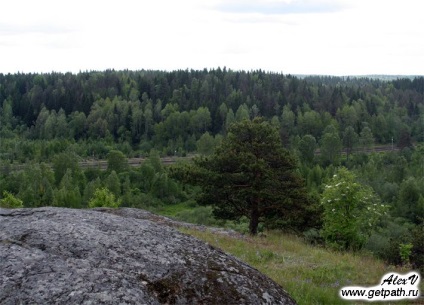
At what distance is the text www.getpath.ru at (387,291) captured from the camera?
8586 millimetres

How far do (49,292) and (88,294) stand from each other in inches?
16.3

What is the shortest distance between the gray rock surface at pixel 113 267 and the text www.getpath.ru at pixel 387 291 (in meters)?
3.09

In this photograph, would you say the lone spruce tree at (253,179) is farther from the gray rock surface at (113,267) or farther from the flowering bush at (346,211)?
the gray rock surface at (113,267)

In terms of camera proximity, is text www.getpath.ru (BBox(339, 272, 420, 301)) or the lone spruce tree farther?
the lone spruce tree

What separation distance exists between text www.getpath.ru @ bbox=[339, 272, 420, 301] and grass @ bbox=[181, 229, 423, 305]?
0.18 m

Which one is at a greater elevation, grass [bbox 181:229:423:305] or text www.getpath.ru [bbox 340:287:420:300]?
text www.getpath.ru [bbox 340:287:420:300]

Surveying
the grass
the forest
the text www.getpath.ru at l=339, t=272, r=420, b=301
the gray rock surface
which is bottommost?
the forest

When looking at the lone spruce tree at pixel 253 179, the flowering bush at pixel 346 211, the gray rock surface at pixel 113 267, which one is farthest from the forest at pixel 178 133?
the gray rock surface at pixel 113 267

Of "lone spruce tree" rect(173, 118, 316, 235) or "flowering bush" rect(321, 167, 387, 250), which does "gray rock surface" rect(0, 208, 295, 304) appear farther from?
"lone spruce tree" rect(173, 118, 316, 235)

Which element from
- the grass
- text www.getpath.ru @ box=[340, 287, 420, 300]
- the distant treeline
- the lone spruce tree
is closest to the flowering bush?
the lone spruce tree

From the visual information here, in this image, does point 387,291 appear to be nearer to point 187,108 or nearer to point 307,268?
point 307,268

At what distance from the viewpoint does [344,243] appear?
20875mm

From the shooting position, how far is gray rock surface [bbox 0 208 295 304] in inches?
199

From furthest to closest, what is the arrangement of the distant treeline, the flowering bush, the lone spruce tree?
1. the distant treeline
2. the lone spruce tree
3. the flowering bush
